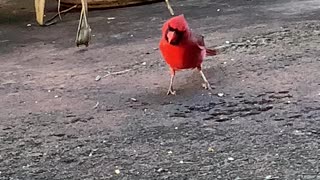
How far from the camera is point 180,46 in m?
1.45

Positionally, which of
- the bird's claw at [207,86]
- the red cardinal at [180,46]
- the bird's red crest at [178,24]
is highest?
the bird's red crest at [178,24]

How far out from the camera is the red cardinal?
→ 1423 millimetres

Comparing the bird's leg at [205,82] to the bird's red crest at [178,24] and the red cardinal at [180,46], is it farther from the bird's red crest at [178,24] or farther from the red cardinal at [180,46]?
the bird's red crest at [178,24]

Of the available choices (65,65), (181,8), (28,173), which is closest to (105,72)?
(65,65)

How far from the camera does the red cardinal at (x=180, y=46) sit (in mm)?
1423

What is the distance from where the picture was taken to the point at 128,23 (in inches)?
95.3

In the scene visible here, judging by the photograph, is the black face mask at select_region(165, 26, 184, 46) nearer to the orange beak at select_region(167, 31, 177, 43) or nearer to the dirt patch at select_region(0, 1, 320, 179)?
the orange beak at select_region(167, 31, 177, 43)

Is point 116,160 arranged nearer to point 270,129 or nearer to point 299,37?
point 270,129

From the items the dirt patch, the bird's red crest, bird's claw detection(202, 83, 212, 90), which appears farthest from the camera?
bird's claw detection(202, 83, 212, 90)

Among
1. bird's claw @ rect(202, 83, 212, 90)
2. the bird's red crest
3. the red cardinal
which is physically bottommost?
bird's claw @ rect(202, 83, 212, 90)

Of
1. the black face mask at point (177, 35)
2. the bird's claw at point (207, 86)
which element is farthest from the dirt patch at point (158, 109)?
the black face mask at point (177, 35)

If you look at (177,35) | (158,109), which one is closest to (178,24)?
(177,35)

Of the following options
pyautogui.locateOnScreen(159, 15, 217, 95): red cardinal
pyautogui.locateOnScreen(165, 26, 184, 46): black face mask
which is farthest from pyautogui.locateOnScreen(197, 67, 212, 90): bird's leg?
pyautogui.locateOnScreen(165, 26, 184, 46): black face mask

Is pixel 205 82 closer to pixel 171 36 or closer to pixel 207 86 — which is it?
pixel 207 86
